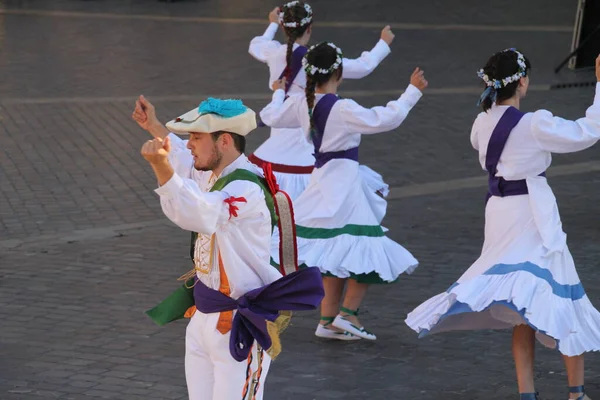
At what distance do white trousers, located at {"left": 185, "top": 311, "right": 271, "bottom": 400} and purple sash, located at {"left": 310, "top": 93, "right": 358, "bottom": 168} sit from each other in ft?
8.71

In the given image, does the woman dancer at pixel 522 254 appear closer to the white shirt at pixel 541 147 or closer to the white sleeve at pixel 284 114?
the white shirt at pixel 541 147

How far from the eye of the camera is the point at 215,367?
472 centimetres

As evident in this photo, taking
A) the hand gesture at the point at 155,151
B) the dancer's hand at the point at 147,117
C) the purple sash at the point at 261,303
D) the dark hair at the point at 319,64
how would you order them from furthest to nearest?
the dark hair at the point at 319,64 → the dancer's hand at the point at 147,117 → the purple sash at the point at 261,303 → the hand gesture at the point at 155,151

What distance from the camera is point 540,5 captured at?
84.8 feet

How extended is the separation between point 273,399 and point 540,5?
2104 cm

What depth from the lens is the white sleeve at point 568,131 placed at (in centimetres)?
582

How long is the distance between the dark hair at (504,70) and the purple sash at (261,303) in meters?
1.84

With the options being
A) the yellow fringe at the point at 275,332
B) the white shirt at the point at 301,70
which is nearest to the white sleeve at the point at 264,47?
the white shirt at the point at 301,70

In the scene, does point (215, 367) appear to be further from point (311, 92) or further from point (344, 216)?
point (311, 92)

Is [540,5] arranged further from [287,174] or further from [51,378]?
[51,378]

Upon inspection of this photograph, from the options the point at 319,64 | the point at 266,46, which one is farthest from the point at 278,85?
the point at 319,64

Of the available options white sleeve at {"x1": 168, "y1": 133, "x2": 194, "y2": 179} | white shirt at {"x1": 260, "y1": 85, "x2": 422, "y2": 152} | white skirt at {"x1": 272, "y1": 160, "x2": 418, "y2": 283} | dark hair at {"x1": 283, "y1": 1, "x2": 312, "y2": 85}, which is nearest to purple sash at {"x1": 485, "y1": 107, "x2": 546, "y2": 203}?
white shirt at {"x1": 260, "y1": 85, "x2": 422, "y2": 152}

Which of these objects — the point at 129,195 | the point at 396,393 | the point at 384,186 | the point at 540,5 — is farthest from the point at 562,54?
the point at 396,393

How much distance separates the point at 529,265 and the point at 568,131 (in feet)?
2.35
